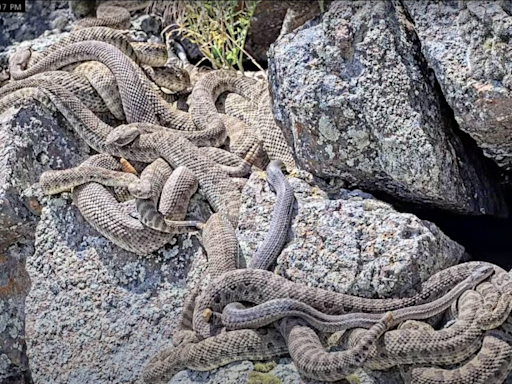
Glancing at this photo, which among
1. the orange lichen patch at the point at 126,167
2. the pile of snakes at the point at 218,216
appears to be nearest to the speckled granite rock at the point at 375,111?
the pile of snakes at the point at 218,216

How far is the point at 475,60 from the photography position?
5090mm

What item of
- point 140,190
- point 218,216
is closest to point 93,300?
point 140,190

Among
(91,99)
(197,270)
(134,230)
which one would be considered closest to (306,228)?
(197,270)

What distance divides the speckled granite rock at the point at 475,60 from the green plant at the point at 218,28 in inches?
103

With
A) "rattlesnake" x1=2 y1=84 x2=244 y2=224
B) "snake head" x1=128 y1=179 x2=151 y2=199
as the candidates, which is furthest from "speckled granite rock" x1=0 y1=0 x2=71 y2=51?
"snake head" x1=128 y1=179 x2=151 y2=199

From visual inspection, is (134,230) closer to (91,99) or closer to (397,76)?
(91,99)

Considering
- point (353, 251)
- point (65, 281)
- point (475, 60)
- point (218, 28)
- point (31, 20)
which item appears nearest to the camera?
point (475, 60)

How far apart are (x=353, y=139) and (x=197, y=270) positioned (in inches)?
56.9

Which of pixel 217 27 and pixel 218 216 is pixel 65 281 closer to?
pixel 218 216

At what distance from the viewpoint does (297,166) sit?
609 cm

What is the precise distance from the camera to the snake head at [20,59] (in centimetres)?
711

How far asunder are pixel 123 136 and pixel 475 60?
2735 mm

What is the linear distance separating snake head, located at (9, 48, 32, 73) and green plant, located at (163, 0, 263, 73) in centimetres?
154

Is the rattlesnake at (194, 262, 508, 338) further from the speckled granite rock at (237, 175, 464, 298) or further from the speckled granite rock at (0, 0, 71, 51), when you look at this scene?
the speckled granite rock at (0, 0, 71, 51)
